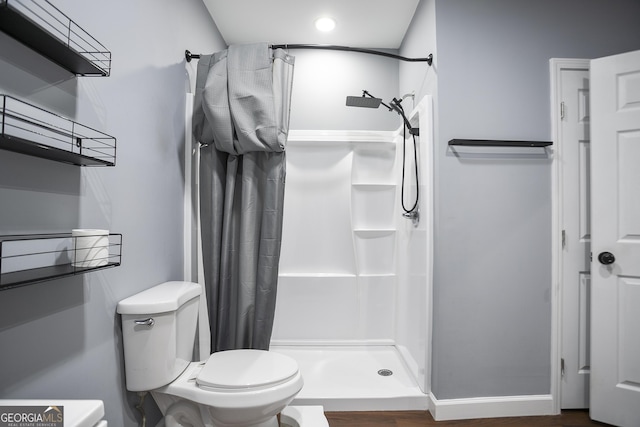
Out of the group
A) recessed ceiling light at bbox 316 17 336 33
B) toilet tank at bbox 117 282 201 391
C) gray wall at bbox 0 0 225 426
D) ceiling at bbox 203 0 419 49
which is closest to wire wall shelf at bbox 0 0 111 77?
gray wall at bbox 0 0 225 426

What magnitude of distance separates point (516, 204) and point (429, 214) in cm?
53

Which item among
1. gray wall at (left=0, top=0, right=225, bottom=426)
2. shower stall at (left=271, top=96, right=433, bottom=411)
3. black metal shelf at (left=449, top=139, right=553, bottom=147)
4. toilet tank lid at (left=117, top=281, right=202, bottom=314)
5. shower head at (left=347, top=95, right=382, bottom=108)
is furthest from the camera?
shower stall at (left=271, top=96, right=433, bottom=411)

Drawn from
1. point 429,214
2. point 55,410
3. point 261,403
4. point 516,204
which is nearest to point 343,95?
point 429,214

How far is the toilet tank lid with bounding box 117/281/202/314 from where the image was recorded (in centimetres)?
128

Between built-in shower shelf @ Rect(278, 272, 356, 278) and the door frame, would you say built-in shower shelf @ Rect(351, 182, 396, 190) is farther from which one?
the door frame

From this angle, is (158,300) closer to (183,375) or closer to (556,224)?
(183,375)

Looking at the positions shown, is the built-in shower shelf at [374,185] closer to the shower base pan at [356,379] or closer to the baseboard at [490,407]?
the shower base pan at [356,379]

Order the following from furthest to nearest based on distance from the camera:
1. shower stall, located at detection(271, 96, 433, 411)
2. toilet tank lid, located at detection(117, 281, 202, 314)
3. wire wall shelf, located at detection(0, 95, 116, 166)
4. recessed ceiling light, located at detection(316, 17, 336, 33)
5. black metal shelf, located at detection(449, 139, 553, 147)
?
shower stall, located at detection(271, 96, 433, 411) → recessed ceiling light, located at detection(316, 17, 336, 33) → black metal shelf, located at detection(449, 139, 553, 147) → toilet tank lid, located at detection(117, 281, 202, 314) → wire wall shelf, located at detection(0, 95, 116, 166)

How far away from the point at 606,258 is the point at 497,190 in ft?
2.24

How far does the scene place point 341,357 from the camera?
2486 mm

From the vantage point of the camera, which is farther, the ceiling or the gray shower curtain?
the ceiling

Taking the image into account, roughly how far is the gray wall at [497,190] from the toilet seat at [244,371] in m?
0.95

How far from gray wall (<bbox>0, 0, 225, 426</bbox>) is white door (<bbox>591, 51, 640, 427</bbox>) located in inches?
94.0

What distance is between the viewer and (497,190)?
75.3 inches
